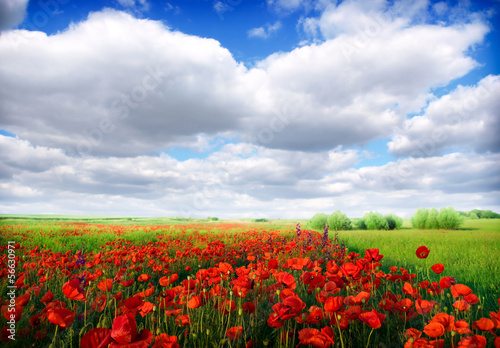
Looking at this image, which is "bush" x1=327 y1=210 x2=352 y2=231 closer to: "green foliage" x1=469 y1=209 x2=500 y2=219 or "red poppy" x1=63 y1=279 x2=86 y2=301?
"red poppy" x1=63 y1=279 x2=86 y2=301

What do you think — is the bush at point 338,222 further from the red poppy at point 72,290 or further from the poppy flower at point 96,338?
the poppy flower at point 96,338

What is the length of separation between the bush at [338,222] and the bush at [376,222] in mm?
3133

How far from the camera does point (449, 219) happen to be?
29719mm

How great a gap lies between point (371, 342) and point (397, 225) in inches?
1448

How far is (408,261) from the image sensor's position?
25.5ft

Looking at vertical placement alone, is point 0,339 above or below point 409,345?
below

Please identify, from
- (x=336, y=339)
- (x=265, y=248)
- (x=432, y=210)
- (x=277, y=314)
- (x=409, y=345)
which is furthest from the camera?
(x=432, y=210)

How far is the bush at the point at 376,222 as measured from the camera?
33.1 m

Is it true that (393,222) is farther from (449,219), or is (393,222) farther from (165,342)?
(165,342)

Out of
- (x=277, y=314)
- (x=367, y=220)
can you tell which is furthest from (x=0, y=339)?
(x=367, y=220)

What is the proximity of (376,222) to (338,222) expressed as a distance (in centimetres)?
533

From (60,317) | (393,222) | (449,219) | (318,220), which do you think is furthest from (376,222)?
(60,317)

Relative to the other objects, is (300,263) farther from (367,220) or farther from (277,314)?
(367,220)

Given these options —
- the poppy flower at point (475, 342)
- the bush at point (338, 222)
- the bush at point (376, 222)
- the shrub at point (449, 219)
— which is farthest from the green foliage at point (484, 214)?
the poppy flower at point (475, 342)
